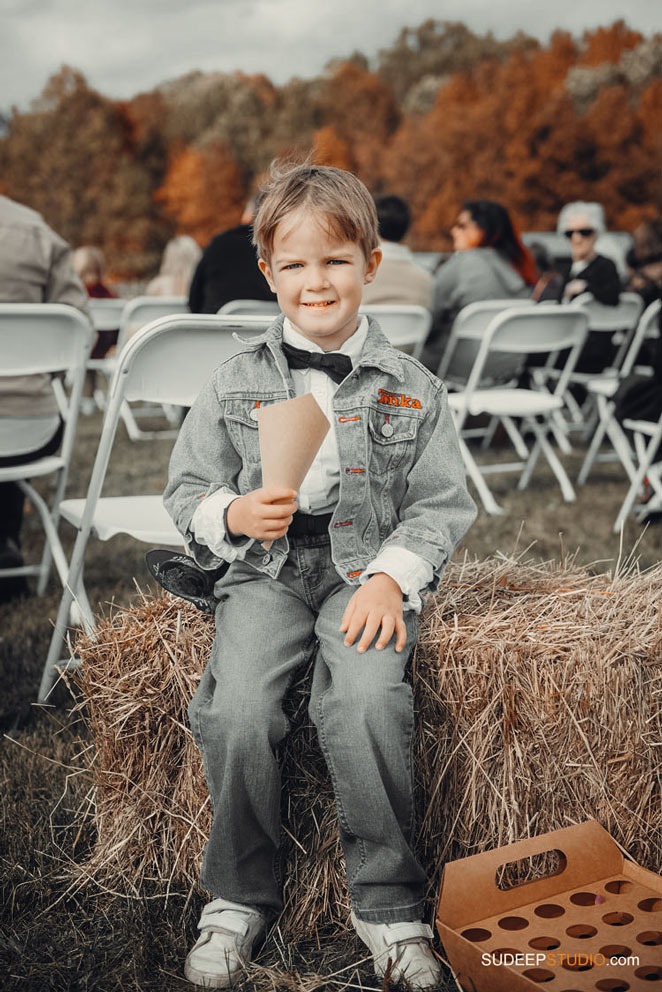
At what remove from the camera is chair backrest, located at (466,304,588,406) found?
4.86 meters

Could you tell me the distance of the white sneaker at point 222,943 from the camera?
5.65 feet

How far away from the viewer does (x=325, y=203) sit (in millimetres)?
1872

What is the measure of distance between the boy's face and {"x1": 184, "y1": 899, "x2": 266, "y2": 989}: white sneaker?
1.11m

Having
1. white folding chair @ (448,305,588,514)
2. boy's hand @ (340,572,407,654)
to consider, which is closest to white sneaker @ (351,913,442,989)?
boy's hand @ (340,572,407,654)

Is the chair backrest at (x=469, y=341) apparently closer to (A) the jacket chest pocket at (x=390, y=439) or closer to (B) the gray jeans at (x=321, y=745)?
(A) the jacket chest pocket at (x=390, y=439)


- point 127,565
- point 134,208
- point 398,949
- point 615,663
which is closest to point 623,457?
point 127,565

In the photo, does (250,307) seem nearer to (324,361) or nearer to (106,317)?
(324,361)

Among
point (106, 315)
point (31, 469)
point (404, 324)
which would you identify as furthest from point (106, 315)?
point (31, 469)

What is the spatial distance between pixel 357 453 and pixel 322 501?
0.12 metres

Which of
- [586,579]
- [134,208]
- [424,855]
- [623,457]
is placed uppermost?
[586,579]

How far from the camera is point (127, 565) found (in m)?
4.20

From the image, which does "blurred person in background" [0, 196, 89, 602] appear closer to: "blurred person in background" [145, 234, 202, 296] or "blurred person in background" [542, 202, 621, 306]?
Answer: "blurred person in background" [542, 202, 621, 306]

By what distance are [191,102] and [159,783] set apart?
175 feet

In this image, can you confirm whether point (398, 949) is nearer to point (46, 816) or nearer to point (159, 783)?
point (159, 783)
